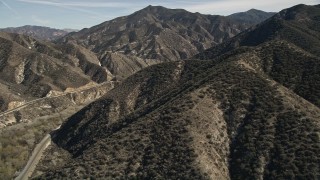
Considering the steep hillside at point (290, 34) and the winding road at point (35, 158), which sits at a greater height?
the steep hillside at point (290, 34)

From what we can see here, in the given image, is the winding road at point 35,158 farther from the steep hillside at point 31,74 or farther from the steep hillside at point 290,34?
the steep hillside at point 290,34

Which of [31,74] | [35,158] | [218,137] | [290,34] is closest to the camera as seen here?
[218,137]

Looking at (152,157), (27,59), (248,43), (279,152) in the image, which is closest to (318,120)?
(279,152)

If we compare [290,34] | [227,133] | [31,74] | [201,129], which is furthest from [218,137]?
[31,74]

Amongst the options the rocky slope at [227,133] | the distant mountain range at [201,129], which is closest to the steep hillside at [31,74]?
the distant mountain range at [201,129]

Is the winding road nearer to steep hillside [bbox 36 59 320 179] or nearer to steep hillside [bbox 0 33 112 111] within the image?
steep hillside [bbox 36 59 320 179]

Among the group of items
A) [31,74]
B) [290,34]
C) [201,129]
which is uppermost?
[201,129]

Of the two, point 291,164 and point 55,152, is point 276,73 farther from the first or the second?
point 55,152

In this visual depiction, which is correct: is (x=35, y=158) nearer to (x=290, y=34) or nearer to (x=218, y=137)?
(x=218, y=137)

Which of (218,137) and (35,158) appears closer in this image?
(218,137)
